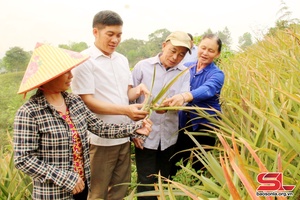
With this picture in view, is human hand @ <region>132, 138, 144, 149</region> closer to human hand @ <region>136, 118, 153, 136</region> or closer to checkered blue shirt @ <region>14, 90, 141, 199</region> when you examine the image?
human hand @ <region>136, 118, 153, 136</region>

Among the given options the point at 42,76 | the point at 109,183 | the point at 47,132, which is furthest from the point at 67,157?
the point at 109,183

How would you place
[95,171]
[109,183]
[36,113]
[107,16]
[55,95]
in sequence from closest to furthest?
1. [36,113]
2. [55,95]
3. [107,16]
4. [95,171]
5. [109,183]

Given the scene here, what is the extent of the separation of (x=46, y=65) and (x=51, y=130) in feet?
1.05

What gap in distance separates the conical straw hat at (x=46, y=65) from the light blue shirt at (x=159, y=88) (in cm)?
64

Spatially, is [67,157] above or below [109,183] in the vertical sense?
above

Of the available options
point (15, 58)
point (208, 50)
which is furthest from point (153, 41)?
point (208, 50)

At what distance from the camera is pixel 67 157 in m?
1.50

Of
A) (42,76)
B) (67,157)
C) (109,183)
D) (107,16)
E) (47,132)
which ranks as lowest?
(109,183)

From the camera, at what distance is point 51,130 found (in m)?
1.43

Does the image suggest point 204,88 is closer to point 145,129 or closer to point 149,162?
point 145,129

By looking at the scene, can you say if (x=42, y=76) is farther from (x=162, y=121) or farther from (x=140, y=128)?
(x=162, y=121)

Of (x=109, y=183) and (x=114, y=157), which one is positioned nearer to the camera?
(x=114, y=157)

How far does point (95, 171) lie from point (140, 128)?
1.52 feet

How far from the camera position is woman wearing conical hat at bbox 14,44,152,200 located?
1376mm
